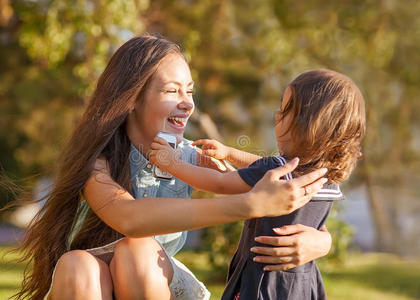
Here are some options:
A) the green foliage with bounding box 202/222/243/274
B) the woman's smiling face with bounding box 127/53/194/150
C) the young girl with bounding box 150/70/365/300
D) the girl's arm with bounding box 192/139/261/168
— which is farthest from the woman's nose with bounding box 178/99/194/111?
the green foliage with bounding box 202/222/243/274

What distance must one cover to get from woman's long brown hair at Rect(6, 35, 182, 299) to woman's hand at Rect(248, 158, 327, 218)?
2.14ft

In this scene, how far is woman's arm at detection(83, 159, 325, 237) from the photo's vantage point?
1.80 metres

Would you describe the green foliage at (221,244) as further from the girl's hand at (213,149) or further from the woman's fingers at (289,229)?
the woman's fingers at (289,229)

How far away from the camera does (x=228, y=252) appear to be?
16.9ft

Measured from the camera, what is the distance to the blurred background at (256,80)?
5.64 m

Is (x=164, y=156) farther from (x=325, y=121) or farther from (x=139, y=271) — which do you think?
(x=325, y=121)

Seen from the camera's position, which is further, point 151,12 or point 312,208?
point 151,12

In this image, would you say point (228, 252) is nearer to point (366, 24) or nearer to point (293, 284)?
point (293, 284)

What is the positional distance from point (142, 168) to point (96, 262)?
48 centimetres

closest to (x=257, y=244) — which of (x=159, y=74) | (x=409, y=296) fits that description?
(x=159, y=74)

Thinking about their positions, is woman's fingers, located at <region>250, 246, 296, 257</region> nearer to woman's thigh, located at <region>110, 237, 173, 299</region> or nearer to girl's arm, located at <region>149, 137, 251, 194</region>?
girl's arm, located at <region>149, 137, 251, 194</region>

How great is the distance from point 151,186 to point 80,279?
0.56 metres

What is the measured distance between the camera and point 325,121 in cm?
206

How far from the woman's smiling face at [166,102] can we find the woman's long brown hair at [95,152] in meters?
0.03
